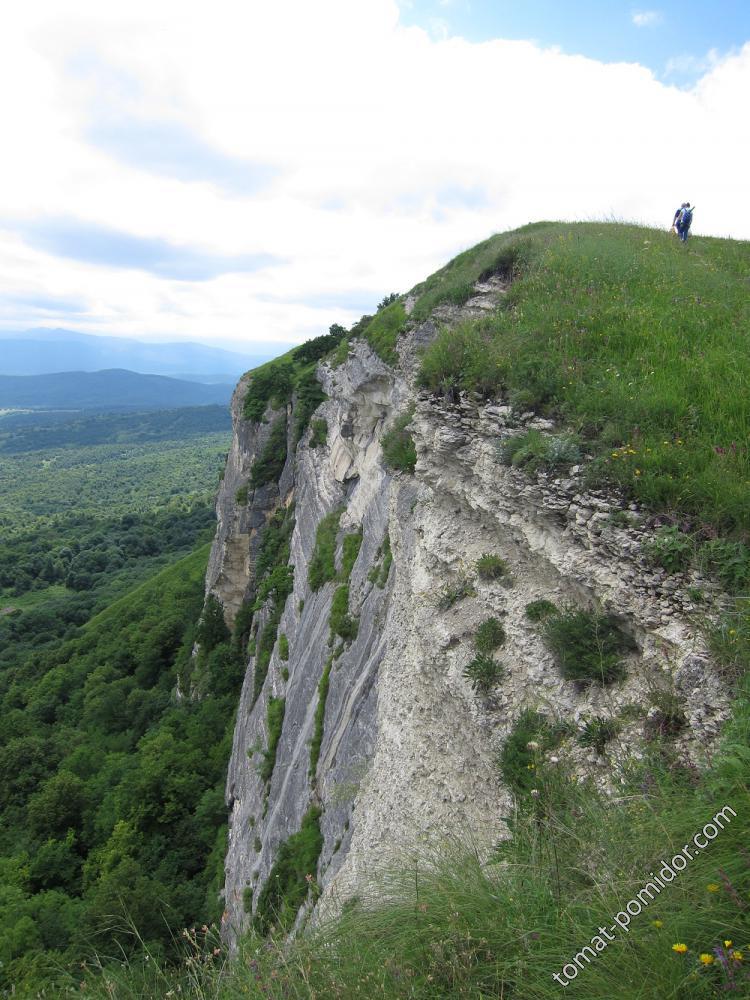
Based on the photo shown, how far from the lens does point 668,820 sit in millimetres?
3871

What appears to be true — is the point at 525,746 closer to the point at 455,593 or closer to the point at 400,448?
the point at 455,593

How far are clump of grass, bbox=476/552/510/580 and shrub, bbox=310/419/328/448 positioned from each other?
61.3 ft

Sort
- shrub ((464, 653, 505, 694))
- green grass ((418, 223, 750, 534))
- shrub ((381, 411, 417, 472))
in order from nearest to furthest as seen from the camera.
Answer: green grass ((418, 223, 750, 534))
shrub ((464, 653, 505, 694))
shrub ((381, 411, 417, 472))

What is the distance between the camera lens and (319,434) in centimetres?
→ 2812

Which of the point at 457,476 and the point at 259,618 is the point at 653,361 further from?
the point at 259,618

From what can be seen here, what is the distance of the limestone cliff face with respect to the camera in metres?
6.67

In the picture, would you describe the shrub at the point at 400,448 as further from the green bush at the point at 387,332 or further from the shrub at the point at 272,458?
the shrub at the point at 272,458

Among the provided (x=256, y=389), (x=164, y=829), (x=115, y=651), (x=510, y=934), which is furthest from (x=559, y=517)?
(x=115, y=651)

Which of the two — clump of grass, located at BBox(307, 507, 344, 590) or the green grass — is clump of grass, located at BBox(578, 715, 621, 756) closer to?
the green grass

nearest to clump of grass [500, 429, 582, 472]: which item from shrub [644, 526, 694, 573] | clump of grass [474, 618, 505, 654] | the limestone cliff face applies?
the limestone cliff face

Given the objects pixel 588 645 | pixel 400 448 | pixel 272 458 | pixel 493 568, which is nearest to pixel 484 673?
pixel 588 645

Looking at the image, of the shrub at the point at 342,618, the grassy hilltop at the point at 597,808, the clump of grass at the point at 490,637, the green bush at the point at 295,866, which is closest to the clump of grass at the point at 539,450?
the grassy hilltop at the point at 597,808

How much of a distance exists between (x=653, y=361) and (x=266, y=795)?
62.6 ft

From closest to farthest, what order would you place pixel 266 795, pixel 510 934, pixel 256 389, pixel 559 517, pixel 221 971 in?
pixel 510 934 < pixel 221 971 < pixel 559 517 < pixel 266 795 < pixel 256 389
